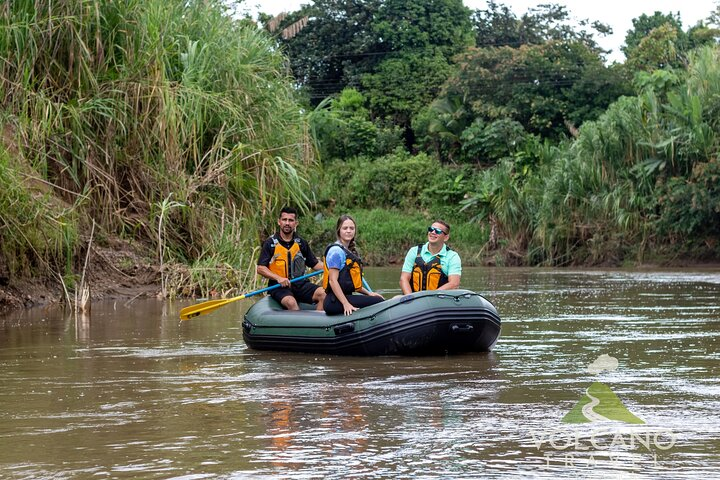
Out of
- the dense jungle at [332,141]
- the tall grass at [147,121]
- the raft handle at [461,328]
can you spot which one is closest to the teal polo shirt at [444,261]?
the raft handle at [461,328]

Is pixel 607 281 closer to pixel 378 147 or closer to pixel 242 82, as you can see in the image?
pixel 242 82

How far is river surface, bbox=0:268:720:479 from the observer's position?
193 inches

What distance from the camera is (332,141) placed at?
129 ft

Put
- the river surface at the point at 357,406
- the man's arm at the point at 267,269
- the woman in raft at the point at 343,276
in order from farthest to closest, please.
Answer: the man's arm at the point at 267,269
the woman in raft at the point at 343,276
the river surface at the point at 357,406

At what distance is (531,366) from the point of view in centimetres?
809

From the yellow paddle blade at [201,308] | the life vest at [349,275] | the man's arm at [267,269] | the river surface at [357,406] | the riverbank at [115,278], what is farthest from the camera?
the riverbank at [115,278]

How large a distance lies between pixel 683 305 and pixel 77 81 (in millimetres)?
7848

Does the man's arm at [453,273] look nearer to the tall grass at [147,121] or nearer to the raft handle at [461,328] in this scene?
the raft handle at [461,328]

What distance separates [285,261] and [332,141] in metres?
29.5

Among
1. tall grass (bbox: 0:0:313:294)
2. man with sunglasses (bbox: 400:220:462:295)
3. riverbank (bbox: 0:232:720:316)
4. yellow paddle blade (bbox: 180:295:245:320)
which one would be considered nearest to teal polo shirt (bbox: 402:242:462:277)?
man with sunglasses (bbox: 400:220:462:295)

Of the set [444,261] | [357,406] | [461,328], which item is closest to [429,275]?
[444,261]

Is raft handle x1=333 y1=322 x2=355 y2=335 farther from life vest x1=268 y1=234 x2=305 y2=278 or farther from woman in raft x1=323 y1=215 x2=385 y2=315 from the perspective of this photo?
life vest x1=268 y1=234 x2=305 y2=278

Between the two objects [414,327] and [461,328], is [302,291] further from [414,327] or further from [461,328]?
[461,328]

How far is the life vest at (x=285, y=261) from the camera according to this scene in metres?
10.0
